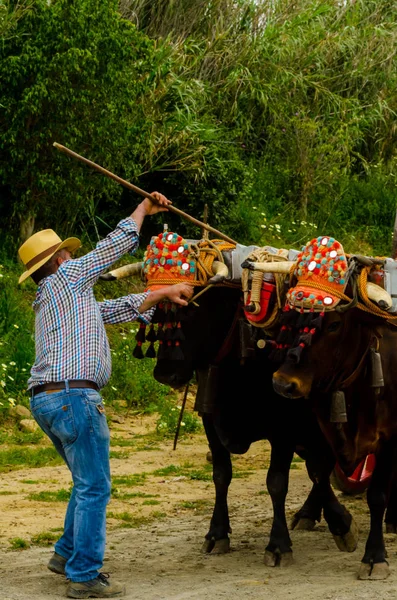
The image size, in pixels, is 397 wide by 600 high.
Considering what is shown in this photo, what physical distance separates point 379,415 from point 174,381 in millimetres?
1228

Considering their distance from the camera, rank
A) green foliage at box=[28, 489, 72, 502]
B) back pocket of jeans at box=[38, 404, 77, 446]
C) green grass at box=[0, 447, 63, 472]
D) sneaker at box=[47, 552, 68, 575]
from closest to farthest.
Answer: back pocket of jeans at box=[38, 404, 77, 446], sneaker at box=[47, 552, 68, 575], green foliage at box=[28, 489, 72, 502], green grass at box=[0, 447, 63, 472]

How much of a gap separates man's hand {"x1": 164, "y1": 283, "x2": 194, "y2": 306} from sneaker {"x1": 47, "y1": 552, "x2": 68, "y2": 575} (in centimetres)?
157

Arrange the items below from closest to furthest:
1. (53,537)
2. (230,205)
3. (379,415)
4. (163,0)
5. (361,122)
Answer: (379,415), (53,537), (230,205), (163,0), (361,122)

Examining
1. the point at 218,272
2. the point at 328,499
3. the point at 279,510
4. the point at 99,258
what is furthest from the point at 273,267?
the point at 328,499

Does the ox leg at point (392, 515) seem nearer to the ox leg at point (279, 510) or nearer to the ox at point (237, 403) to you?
the ox at point (237, 403)

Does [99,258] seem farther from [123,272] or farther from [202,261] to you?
[123,272]

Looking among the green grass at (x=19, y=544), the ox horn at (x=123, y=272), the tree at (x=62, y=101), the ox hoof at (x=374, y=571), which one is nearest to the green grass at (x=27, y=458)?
the green grass at (x=19, y=544)

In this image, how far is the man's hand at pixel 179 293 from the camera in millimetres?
6527

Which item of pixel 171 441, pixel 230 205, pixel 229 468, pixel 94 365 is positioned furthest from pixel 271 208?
pixel 94 365

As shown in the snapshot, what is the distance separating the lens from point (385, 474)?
6684 millimetres

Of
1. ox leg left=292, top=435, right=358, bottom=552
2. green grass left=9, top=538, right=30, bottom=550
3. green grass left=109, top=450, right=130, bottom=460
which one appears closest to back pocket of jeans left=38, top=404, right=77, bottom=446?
green grass left=9, top=538, right=30, bottom=550

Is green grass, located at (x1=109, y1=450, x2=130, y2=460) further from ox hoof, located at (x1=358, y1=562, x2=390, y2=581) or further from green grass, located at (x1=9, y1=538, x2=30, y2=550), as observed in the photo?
ox hoof, located at (x1=358, y1=562, x2=390, y2=581)

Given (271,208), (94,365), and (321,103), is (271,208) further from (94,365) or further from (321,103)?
(94,365)

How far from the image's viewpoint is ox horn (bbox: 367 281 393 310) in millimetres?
6238
